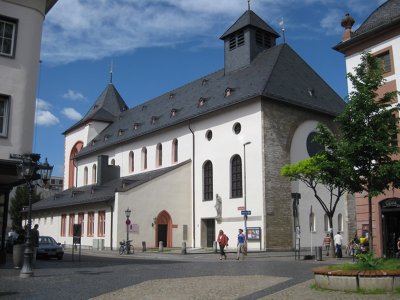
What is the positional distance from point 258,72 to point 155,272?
2506cm

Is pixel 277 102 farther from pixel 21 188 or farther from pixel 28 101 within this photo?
pixel 21 188

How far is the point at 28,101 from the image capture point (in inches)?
691

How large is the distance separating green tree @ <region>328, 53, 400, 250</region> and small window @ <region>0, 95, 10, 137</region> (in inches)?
440

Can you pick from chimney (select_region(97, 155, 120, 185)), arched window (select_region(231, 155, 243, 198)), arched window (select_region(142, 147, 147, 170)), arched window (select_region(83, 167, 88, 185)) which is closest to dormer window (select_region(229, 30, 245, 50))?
arched window (select_region(231, 155, 243, 198))

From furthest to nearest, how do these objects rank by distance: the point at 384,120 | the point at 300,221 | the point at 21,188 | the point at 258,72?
the point at 21,188
the point at 258,72
the point at 300,221
the point at 384,120

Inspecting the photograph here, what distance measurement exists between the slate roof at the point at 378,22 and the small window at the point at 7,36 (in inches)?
587

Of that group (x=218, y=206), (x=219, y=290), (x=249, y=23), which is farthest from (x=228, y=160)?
(x=219, y=290)

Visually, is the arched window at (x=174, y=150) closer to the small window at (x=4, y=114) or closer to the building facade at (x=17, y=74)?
the building facade at (x=17, y=74)

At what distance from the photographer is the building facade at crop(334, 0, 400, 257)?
2152cm

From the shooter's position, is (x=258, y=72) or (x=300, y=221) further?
(x=258, y=72)

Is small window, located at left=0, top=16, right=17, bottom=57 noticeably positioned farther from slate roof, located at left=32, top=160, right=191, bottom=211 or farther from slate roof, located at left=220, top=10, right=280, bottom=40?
slate roof, located at left=220, top=10, right=280, bottom=40

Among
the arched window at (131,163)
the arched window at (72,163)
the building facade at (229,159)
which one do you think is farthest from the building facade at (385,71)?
the arched window at (72,163)

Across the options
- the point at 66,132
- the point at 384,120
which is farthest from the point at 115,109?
the point at 384,120

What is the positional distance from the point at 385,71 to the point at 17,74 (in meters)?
15.3
